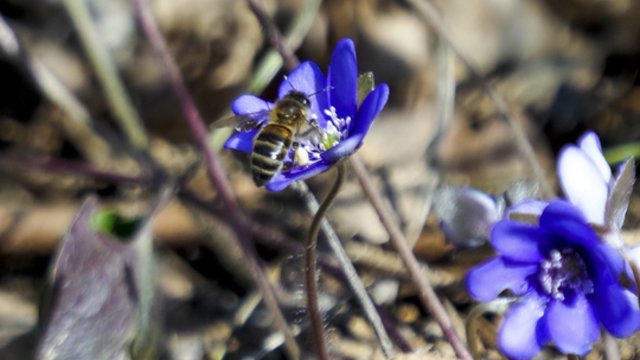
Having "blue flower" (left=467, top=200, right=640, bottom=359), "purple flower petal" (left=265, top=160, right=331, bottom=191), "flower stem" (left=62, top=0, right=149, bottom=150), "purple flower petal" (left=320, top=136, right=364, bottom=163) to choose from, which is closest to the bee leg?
"purple flower petal" (left=265, top=160, right=331, bottom=191)

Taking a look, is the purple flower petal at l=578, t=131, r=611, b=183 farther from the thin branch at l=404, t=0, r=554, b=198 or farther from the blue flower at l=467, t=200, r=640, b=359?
the thin branch at l=404, t=0, r=554, b=198

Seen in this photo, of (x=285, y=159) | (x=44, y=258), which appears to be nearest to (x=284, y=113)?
(x=285, y=159)

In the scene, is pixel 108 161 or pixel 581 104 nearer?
pixel 108 161

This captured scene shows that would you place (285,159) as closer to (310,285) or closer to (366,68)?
(310,285)

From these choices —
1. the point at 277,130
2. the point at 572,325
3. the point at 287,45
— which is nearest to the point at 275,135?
the point at 277,130

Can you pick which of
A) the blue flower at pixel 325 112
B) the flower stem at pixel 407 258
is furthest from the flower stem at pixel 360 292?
the blue flower at pixel 325 112
